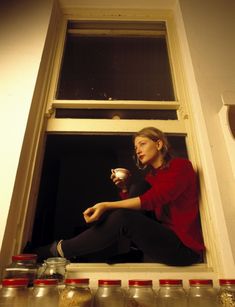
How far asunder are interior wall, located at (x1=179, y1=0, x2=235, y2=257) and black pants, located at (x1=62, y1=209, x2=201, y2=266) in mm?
237

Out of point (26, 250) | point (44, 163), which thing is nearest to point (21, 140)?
point (44, 163)

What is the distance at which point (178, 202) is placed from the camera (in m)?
1.31

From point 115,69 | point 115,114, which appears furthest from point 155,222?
point 115,69

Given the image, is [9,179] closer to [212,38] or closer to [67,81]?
[67,81]

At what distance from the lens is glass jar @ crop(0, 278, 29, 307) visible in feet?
2.81

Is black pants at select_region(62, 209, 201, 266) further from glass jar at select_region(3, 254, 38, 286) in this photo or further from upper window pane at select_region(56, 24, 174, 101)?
upper window pane at select_region(56, 24, 174, 101)

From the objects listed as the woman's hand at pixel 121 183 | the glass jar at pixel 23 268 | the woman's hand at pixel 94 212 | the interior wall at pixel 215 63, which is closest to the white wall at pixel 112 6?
the interior wall at pixel 215 63

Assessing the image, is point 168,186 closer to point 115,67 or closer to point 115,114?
point 115,114

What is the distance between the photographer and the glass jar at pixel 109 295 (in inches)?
36.3

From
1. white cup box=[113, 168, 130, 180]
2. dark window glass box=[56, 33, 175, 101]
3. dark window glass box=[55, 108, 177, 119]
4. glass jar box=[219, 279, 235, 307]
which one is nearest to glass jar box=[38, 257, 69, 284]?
white cup box=[113, 168, 130, 180]

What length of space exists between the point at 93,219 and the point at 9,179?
454 millimetres

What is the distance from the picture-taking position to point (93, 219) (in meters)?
1.24

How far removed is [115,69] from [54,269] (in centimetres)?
149

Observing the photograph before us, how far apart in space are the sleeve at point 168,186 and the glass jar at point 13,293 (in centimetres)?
63
